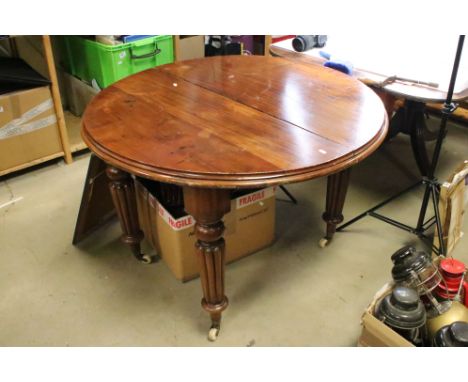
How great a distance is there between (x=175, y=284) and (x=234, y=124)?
0.71m

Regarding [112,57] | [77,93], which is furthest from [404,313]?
[77,93]

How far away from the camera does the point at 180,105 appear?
4.52 ft

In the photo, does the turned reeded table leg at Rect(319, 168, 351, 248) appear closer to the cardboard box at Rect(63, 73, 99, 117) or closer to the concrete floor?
the concrete floor

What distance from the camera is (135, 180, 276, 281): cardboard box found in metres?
1.54

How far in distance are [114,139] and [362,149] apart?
665mm

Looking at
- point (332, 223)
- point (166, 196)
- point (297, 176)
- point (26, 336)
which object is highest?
point (297, 176)

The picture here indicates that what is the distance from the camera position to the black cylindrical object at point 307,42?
6.57 ft

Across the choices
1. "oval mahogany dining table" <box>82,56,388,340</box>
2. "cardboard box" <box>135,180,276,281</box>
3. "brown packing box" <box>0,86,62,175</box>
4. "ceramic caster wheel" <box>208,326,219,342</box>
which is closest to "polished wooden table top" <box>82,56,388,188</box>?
"oval mahogany dining table" <box>82,56,388,340</box>

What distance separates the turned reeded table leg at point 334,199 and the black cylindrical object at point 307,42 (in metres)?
0.70

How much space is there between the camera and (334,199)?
1715 millimetres

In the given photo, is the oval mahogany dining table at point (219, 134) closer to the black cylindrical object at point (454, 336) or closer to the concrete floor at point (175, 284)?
the concrete floor at point (175, 284)

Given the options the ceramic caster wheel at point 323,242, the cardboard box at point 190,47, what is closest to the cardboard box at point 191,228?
the ceramic caster wheel at point 323,242

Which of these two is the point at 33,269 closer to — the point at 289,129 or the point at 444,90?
the point at 289,129

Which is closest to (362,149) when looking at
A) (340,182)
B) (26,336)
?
(340,182)
